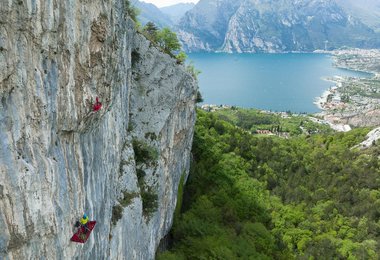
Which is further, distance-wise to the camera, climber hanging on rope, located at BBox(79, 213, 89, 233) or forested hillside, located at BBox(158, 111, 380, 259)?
forested hillside, located at BBox(158, 111, 380, 259)

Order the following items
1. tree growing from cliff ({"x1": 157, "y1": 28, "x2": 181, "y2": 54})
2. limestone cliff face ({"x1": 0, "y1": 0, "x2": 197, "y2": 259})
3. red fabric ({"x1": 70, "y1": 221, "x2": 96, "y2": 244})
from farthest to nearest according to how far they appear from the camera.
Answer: tree growing from cliff ({"x1": 157, "y1": 28, "x2": 181, "y2": 54})
red fabric ({"x1": 70, "y1": 221, "x2": 96, "y2": 244})
limestone cliff face ({"x1": 0, "y1": 0, "x2": 197, "y2": 259})

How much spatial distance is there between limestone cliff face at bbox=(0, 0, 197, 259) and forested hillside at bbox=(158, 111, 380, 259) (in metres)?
9.70

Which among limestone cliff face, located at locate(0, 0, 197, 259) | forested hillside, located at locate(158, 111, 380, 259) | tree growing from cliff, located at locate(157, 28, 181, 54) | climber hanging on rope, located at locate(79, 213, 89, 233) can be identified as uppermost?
tree growing from cliff, located at locate(157, 28, 181, 54)

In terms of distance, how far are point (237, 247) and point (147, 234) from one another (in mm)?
9083

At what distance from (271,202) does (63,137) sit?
3036cm

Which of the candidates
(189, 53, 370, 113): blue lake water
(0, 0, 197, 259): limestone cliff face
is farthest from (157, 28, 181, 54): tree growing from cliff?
(189, 53, 370, 113): blue lake water

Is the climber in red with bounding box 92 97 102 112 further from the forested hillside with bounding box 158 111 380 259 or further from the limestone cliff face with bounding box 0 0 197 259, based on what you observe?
the forested hillside with bounding box 158 111 380 259

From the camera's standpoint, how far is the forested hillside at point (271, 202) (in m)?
27.1

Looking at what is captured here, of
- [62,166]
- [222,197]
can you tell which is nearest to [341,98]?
[222,197]

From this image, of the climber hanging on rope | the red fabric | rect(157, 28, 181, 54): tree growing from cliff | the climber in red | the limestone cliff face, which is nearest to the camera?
Answer: the limestone cliff face

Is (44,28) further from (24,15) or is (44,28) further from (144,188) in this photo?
(144,188)

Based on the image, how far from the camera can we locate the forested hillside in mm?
27062

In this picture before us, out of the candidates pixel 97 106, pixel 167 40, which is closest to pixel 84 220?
pixel 97 106

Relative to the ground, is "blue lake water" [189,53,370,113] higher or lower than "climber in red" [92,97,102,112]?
lower
